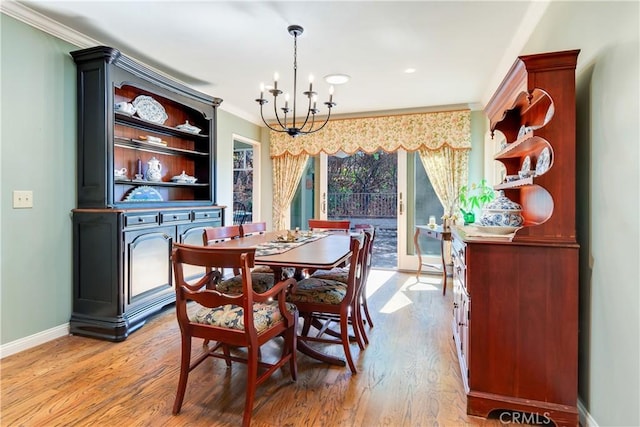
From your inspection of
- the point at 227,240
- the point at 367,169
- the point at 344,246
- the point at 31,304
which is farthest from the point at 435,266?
the point at 31,304

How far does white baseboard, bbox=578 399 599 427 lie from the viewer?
1.62 m

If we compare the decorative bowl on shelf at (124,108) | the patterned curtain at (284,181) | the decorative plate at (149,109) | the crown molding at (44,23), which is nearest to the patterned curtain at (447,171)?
the patterned curtain at (284,181)

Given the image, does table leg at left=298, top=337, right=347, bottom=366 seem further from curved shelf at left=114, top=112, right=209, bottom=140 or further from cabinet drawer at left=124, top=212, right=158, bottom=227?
curved shelf at left=114, top=112, right=209, bottom=140

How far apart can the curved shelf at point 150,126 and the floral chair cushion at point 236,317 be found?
7.26ft

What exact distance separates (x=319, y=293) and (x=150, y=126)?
8.65 ft

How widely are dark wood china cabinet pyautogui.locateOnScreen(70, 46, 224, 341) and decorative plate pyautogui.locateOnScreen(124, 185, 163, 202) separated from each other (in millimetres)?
10

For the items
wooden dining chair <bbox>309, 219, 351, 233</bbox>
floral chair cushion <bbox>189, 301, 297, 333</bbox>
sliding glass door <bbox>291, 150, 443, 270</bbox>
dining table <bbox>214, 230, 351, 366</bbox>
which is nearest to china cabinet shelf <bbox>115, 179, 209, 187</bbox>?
dining table <bbox>214, 230, 351, 366</bbox>

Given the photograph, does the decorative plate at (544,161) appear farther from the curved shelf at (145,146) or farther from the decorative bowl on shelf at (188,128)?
the decorative bowl on shelf at (188,128)

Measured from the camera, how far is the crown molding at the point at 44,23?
2.38 m

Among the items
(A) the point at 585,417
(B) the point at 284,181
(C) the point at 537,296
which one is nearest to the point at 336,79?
(B) the point at 284,181

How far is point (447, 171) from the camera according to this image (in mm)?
4891

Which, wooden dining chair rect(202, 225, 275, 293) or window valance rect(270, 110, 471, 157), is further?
window valance rect(270, 110, 471, 157)

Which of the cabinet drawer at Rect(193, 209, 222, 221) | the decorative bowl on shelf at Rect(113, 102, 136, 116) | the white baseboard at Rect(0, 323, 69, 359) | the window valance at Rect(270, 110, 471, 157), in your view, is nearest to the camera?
the white baseboard at Rect(0, 323, 69, 359)

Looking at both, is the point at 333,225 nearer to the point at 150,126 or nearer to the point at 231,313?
the point at 231,313
